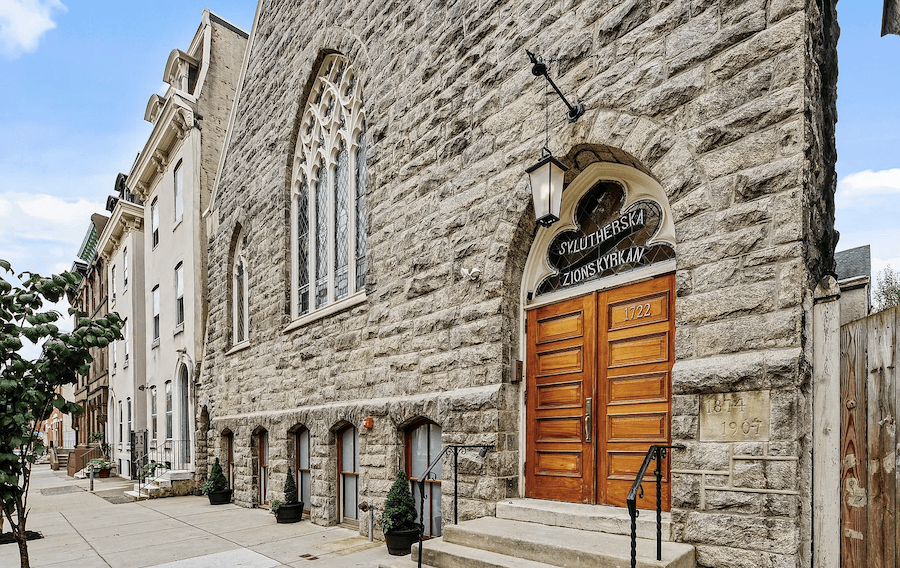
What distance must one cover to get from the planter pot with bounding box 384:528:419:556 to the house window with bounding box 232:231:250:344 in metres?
7.89

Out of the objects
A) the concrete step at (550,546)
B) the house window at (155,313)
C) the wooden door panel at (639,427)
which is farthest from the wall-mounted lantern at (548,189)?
the house window at (155,313)

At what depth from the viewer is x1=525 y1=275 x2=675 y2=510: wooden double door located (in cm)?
520

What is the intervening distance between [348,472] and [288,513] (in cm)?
155

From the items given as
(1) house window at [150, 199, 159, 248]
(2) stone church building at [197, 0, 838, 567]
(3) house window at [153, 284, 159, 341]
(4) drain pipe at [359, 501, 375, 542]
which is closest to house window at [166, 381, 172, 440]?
(3) house window at [153, 284, 159, 341]

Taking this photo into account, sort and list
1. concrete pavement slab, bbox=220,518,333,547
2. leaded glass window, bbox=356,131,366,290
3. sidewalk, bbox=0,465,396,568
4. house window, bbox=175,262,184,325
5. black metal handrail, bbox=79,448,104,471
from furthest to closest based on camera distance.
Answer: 1. black metal handrail, bbox=79,448,104,471
2. house window, bbox=175,262,184,325
3. leaded glass window, bbox=356,131,366,290
4. concrete pavement slab, bbox=220,518,333,547
5. sidewalk, bbox=0,465,396,568

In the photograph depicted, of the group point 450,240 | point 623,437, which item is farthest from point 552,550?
point 450,240

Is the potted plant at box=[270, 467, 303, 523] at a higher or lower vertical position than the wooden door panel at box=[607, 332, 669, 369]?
lower

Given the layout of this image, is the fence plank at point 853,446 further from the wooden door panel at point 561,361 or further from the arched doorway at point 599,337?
the wooden door panel at point 561,361

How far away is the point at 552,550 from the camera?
4641 mm

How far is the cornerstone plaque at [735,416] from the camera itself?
4.11m

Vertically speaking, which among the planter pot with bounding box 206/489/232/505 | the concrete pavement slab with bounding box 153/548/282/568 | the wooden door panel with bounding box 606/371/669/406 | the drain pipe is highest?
the wooden door panel with bounding box 606/371/669/406

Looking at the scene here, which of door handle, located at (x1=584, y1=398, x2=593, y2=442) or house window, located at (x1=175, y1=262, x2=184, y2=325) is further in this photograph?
house window, located at (x1=175, y1=262, x2=184, y2=325)

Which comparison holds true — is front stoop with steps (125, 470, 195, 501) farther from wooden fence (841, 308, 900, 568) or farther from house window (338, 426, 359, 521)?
wooden fence (841, 308, 900, 568)

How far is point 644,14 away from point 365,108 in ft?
15.9
